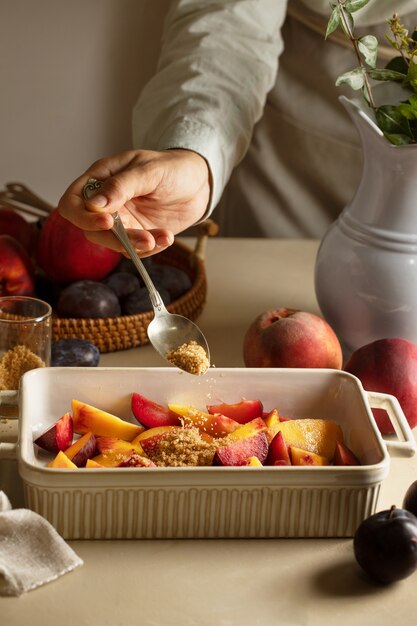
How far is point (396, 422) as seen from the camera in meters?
0.84

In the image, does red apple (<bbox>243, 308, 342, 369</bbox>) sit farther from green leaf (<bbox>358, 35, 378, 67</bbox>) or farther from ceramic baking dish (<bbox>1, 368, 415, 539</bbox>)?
green leaf (<bbox>358, 35, 378, 67</bbox>)

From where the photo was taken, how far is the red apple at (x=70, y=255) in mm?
1128

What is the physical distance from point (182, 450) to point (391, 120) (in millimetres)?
439

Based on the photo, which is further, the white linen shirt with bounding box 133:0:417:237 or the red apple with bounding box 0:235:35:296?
the white linen shirt with bounding box 133:0:417:237

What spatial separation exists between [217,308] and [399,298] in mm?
297

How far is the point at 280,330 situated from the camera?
3.24 ft

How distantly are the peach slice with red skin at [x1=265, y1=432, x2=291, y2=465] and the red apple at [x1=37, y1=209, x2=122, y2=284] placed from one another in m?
0.44

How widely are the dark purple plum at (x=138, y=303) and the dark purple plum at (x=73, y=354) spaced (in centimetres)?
10

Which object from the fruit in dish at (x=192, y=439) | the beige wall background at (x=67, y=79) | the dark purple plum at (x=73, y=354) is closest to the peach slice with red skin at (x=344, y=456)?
the fruit in dish at (x=192, y=439)

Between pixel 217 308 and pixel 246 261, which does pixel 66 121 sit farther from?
pixel 217 308

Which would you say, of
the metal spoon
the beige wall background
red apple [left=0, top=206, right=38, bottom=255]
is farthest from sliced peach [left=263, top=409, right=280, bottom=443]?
the beige wall background

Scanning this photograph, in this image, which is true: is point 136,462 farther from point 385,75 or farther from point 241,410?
point 385,75

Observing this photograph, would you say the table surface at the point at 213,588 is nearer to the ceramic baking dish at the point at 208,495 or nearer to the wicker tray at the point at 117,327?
the ceramic baking dish at the point at 208,495

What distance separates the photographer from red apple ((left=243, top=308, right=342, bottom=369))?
3.20 ft
